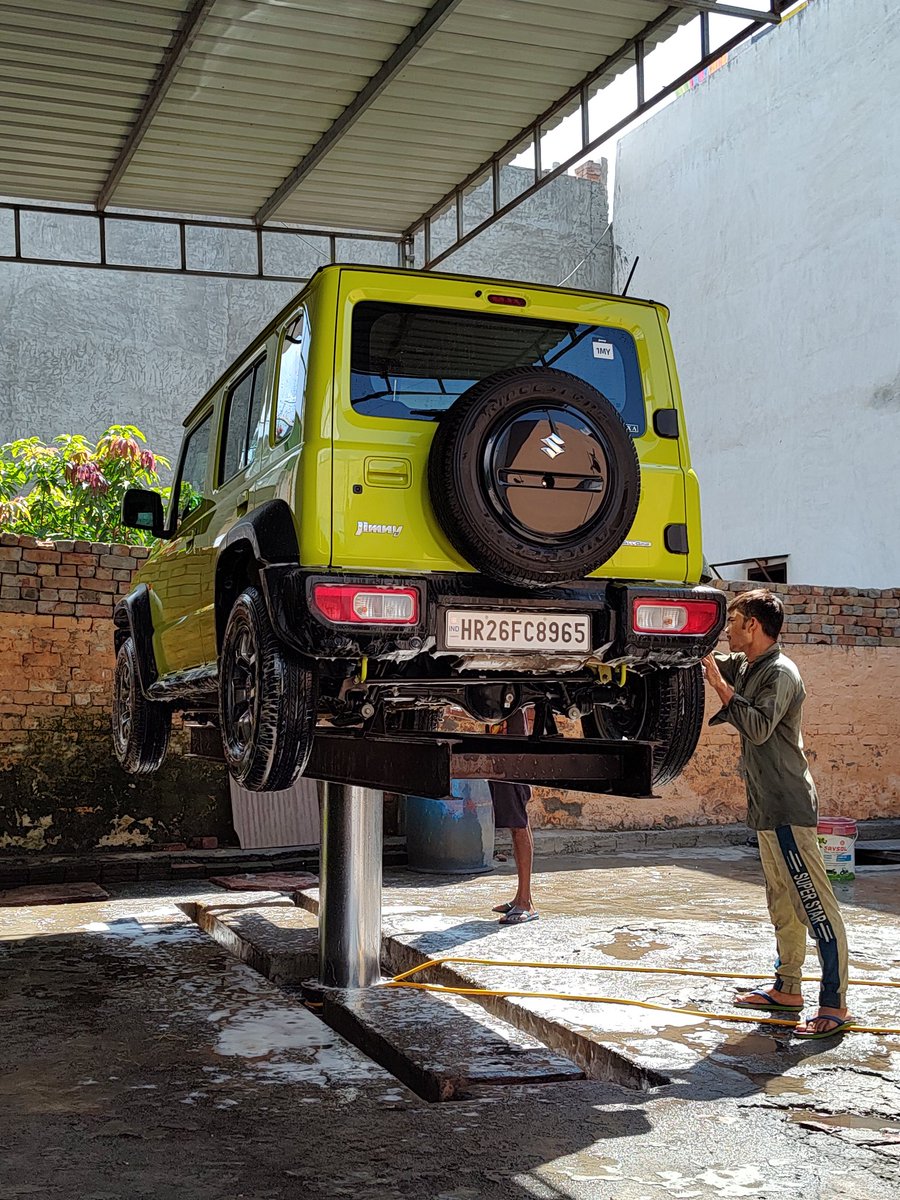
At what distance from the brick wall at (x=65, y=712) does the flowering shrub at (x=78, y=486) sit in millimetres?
3795

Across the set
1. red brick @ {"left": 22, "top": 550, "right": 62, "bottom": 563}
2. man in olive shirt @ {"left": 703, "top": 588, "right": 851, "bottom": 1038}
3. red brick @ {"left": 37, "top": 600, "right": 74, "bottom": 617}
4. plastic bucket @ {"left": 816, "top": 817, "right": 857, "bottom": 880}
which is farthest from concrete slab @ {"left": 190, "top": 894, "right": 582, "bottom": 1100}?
plastic bucket @ {"left": 816, "top": 817, "right": 857, "bottom": 880}

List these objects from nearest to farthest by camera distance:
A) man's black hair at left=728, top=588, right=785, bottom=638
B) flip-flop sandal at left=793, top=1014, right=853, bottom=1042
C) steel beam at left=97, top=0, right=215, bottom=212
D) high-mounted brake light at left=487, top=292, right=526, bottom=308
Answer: high-mounted brake light at left=487, top=292, right=526, bottom=308, flip-flop sandal at left=793, top=1014, right=853, bottom=1042, man's black hair at left=728, top=588, right=785, bottom=638, steel beam at left=97, top=0, right=215, bottom=212

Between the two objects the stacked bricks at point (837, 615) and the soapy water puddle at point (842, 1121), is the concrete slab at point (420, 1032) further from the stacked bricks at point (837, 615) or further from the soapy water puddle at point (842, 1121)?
the stacked bricks at point (837, 615)

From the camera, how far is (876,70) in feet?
53.0

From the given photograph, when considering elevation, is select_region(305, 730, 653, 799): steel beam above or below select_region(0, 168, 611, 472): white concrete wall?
below

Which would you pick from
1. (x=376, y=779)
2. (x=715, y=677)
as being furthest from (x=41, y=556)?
(x=715, y=677)

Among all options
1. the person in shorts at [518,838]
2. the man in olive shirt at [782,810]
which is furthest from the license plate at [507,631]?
the person in shorts at [518,838]

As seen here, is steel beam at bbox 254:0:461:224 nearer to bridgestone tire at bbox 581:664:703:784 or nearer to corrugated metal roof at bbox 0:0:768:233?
corrugated metal roof at bbox 0:0:768:233

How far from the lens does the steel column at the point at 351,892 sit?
21.6ft

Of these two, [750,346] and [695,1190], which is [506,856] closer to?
[695,1190]

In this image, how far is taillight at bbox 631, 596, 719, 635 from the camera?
479cm

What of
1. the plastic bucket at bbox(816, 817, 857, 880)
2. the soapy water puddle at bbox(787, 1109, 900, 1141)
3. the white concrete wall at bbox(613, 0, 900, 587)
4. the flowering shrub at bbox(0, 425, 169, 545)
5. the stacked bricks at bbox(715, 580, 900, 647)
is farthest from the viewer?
the white concrete wall at bbox(613, 0, 900, 587)

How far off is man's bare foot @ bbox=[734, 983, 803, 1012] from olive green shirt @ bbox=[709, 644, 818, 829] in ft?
2.56

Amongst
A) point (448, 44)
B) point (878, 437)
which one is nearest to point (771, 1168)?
point (448, 44)
